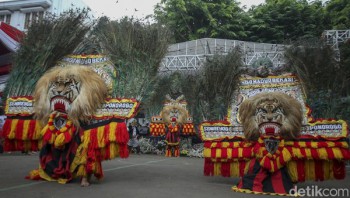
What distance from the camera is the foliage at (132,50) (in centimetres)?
514

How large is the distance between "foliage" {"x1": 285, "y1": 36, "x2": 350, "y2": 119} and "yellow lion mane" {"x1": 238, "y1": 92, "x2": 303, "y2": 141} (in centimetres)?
37

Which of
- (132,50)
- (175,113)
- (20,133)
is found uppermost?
(132,50)

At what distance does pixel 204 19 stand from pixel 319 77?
17.9 meters

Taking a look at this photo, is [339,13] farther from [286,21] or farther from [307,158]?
[307,158]

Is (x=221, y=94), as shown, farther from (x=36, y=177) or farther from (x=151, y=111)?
(x=151, y=111)

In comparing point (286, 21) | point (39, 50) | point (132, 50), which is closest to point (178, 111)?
point (132, 50)

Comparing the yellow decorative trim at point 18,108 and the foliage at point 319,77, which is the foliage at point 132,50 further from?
the foliage at point 319,77

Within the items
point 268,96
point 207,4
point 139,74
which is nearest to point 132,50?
point 139,74

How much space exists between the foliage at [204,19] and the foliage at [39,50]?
1613 centimetres

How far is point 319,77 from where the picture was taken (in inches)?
185

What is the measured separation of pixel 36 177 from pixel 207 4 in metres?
19.1

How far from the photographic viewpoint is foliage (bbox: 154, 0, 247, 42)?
20.8 m

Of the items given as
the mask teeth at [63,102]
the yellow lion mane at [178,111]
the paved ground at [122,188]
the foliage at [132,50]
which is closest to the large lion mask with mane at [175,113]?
the yellow lion mane at [178,111]

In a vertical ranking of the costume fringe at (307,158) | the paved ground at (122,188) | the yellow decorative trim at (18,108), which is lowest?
the paved ground at (122,188)
